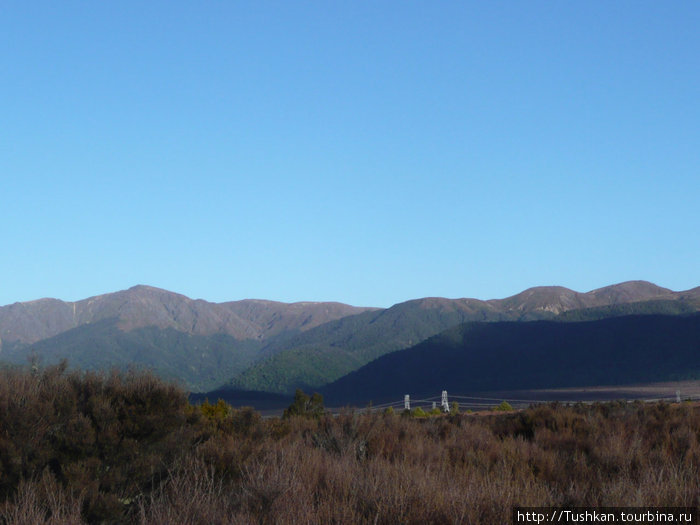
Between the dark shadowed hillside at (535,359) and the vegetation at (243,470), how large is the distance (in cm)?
8443

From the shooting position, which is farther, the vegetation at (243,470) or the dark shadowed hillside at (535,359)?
the dark shadowed hillside at (535,359)

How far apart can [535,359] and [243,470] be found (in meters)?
104

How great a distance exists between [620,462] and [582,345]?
102219 millimetres

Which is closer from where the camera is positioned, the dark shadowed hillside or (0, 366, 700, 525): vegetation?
(0, 366, 700, 525): vegetation

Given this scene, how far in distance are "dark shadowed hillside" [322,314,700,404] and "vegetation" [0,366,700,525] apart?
277 feet

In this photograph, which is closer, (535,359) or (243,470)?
(243,470)

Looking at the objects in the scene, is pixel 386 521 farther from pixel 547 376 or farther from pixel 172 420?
pixel 547 376

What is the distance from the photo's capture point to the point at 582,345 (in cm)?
10644

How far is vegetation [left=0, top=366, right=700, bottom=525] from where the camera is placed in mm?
6145

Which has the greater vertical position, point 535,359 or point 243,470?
point 243,470

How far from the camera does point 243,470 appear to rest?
8.35m

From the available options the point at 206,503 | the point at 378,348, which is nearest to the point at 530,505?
the point at 206,503

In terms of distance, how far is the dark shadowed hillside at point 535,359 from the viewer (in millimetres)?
94625

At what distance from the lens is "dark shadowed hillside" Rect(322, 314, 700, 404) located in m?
94.6
